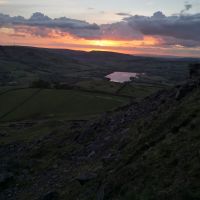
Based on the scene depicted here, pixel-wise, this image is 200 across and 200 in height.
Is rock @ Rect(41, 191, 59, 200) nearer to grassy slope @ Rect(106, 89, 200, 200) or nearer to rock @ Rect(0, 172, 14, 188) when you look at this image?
grassy slope @ Rect(106, 89, 200, 200)

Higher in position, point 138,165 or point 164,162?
point 164,162

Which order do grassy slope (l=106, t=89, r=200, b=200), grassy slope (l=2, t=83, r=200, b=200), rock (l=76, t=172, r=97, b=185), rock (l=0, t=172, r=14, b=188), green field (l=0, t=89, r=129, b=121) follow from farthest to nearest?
green field (l=0, t=89, r=129, b=121)
rock (l=0, t=172, r=14, b=188)
rock (l=76, t=172, r=97, b=185)
grassy slope (l=2, t=83, r=200, b=200)
grassy slope (l=106, t=89, r=200, b=200)

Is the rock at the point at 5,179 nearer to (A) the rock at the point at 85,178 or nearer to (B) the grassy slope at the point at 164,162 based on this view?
(A) the rock at the point at 85,178

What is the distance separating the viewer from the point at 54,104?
91750mm

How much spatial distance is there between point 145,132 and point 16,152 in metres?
17.8

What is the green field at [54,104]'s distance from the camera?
85062mm

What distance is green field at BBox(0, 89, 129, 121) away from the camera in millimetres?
85062


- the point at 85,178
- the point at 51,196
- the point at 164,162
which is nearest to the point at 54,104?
the point at 85,178

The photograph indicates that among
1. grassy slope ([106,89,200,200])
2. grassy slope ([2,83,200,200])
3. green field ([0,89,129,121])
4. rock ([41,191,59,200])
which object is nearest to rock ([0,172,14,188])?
grassy slope ([2,83,200,200])

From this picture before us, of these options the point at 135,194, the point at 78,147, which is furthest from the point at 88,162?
the point at 135,194

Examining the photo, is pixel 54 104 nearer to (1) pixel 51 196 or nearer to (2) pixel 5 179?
(2) pixel 5 179

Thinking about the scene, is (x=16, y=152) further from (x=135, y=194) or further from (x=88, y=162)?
(x=135, y=194)

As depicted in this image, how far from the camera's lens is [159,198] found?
14.1 m

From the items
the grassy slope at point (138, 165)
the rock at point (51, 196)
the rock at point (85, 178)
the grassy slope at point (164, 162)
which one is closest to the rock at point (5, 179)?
the grassy slope at point (138, 165)
